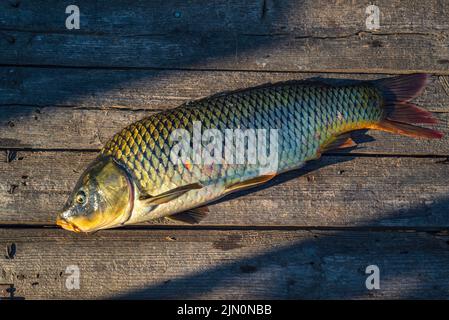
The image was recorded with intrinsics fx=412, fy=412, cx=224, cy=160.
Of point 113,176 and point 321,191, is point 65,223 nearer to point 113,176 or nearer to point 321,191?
point 113,176

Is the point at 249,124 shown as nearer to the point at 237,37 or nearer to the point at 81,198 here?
the point at 237,37

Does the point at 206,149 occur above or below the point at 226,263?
above

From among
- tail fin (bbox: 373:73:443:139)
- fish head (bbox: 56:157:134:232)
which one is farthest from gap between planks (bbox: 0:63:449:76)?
fish head (bbox: 56:157:134:232)

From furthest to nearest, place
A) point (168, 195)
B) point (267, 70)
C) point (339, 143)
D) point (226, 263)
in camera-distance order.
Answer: point (267, 70)
point (226, 263)
point (339, 143)
point (168, 195)

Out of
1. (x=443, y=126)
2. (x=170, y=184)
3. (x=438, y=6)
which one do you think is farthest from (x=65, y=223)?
(x=438, y=6)

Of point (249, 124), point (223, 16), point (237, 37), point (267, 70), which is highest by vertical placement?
point (223, 16)

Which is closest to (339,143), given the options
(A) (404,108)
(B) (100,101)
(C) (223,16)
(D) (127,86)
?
(A) (404,108)

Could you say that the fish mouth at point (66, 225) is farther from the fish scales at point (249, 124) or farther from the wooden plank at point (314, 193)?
the fish scales at point (249, 124)

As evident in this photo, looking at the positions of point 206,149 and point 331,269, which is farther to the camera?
point 331,269
